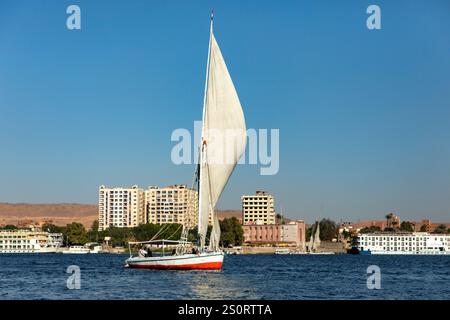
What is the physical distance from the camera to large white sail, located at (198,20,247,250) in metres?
47.2

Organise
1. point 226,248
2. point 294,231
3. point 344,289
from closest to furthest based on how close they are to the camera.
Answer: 1. point 344,289
2. point 226,248
3. point 294,231

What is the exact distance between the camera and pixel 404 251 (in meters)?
164

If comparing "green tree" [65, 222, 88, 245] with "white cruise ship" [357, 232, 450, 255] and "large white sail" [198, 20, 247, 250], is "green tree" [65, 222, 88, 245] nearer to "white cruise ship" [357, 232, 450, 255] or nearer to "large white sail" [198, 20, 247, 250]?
"white cruise ship" [357, 232, 450, 255]

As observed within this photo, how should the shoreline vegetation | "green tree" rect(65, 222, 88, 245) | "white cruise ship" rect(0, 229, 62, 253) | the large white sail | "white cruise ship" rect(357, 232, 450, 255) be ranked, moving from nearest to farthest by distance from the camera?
the large white sail, "white cruise ship" rect(0, 229, 62, 253), the shoreline vegetation, "white cruise ship" rect(357, 232, 450, 255), "green tree" rect(65, 222, 88, 245)

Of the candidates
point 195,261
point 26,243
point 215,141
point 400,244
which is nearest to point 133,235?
Answer: point 26,243

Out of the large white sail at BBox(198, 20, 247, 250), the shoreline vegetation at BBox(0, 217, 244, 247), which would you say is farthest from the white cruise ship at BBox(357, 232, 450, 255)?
the large white sail at BBox(198, 20, 247, 250)

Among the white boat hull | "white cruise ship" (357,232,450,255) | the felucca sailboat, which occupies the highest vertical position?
the felucca sailboat

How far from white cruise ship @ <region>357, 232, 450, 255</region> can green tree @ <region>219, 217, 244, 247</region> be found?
2588 cm

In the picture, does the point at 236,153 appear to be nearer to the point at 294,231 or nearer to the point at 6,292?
the point at 6,292

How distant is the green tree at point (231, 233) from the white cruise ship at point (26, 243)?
3573cm

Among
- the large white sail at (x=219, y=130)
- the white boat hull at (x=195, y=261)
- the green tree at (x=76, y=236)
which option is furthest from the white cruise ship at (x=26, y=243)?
the large white sail at (x=219, y=130)
